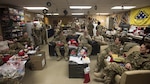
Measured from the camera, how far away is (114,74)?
7.45 ft

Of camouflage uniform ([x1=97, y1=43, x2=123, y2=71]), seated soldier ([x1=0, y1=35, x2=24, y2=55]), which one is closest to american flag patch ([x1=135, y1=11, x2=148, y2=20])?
camouflage uniform ([x1=97, y1=43, x2=123, y2=71])

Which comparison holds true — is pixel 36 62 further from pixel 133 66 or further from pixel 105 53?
pixel 133 66

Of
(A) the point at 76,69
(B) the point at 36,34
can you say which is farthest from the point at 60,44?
(B) the point at 36,34

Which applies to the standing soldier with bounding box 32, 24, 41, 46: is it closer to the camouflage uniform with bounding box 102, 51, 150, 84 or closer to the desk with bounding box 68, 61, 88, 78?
the desk with bounding box 68, 61, 88, 78

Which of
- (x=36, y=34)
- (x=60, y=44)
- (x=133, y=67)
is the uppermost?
(x=36, y=34)

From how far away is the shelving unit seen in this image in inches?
183

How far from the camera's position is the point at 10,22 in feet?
16.3

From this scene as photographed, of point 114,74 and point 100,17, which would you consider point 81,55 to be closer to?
point 114,74

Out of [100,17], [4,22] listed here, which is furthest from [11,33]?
[100,17]

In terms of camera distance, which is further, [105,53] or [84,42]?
[84,42]

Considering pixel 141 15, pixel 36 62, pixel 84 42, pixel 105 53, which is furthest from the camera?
pixel 141 15

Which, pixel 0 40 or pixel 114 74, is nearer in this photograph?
pixel 114 74

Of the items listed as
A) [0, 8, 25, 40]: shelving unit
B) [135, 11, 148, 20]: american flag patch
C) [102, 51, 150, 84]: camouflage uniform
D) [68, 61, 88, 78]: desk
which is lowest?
[68, 61, 88, 78]: desk

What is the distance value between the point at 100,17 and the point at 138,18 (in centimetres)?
567
